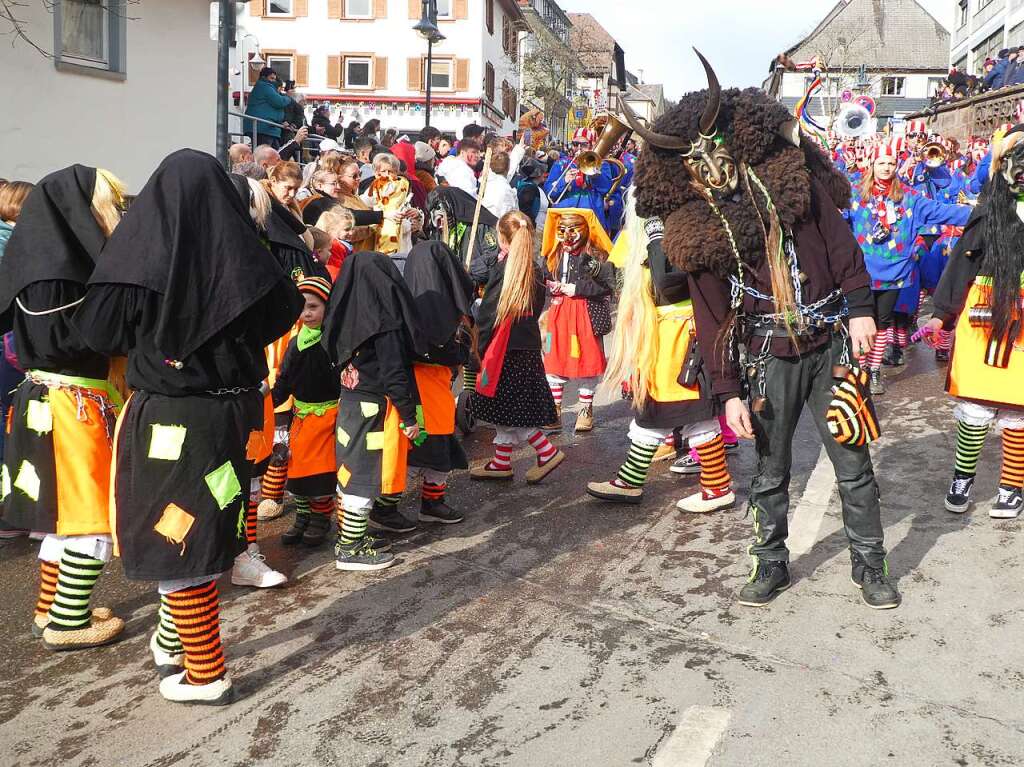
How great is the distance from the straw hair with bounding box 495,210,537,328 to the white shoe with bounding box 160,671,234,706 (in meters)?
3.43

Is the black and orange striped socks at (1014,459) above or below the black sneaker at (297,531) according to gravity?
above

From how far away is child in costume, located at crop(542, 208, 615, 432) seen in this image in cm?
741

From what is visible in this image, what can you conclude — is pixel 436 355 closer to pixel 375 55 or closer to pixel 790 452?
pixel 790 452

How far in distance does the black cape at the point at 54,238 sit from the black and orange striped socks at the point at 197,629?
1288 mm

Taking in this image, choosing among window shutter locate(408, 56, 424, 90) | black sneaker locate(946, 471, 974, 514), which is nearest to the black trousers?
black sneaker locate(946, 471, 974, 514)

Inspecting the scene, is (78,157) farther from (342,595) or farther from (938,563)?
(938,563)

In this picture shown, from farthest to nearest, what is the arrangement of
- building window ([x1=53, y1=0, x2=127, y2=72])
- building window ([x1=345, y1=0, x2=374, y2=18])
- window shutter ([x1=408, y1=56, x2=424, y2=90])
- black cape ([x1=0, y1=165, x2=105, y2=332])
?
building window ([x1=345, y1=0, x2=374, y2=18]) < window shutter ([x1=408, y1=56, x2=424, y2=90]) < building window ([x1=53, y1=0, x2=127, y2=72]) < black cape ([x1=0, y1=165, x2=105, y2=332])

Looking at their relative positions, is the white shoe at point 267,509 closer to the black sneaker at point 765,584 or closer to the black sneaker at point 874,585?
the black sneaker at point 765,584

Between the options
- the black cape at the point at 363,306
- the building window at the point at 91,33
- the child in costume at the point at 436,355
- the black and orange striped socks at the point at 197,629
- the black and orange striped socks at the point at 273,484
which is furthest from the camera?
the building window at the point at 91,33

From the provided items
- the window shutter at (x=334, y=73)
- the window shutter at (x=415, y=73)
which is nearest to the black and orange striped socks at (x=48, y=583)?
the window shutter at (x=415, y=73)

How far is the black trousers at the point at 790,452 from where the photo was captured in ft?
13.6

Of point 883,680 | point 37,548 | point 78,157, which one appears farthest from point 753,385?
point 78,157

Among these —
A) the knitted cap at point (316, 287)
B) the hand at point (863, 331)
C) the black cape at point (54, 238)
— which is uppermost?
the black cape at point (54, 238)

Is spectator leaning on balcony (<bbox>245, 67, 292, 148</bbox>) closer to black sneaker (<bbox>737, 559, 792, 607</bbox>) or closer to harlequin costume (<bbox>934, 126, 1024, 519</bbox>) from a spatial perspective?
harlequin costume (<bbox>934, 126, 1024, 519</bbox>)
